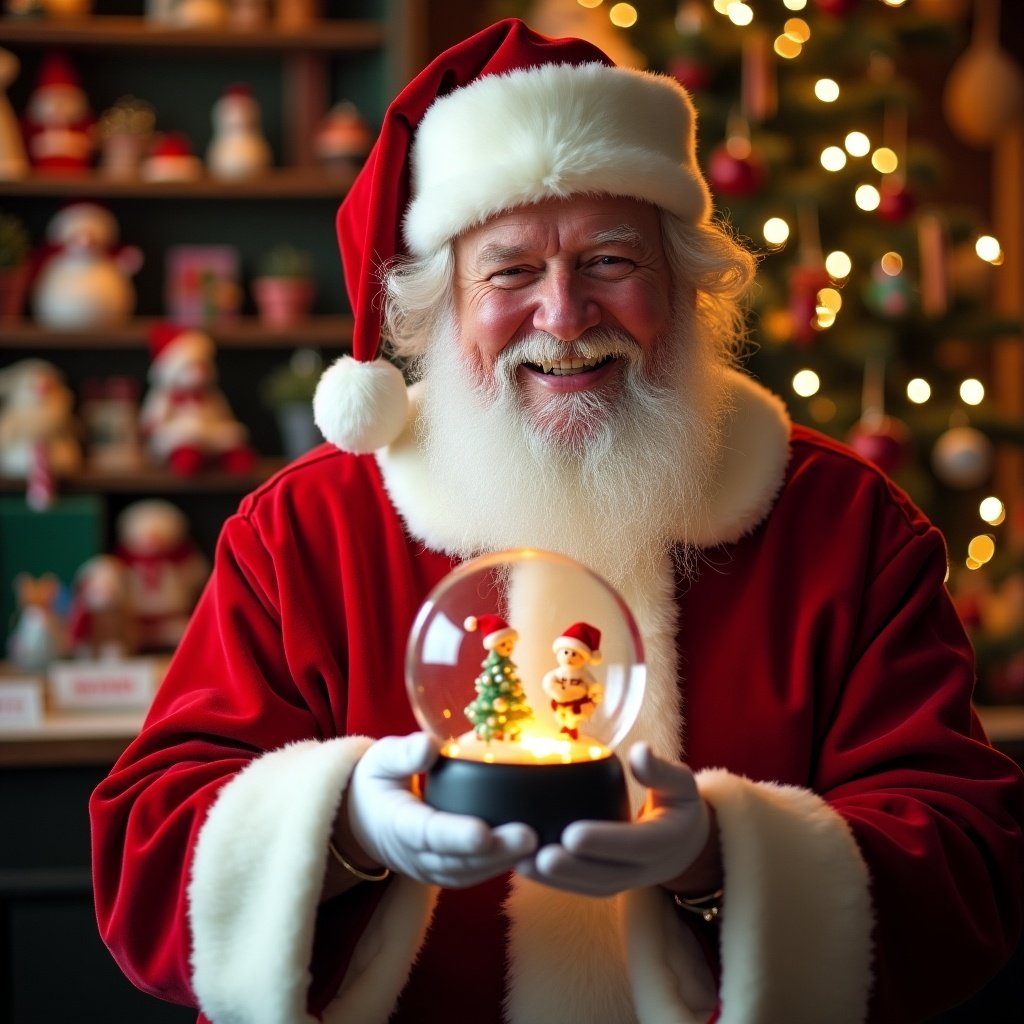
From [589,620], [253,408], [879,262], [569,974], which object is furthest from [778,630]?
[253,408]

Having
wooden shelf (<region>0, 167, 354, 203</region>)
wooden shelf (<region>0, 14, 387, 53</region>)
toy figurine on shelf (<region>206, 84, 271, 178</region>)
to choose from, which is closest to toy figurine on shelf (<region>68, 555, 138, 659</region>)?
wooden shelf (<region>0, 167, 354, 203</region>)

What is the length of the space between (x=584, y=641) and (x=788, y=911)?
0.32 metres

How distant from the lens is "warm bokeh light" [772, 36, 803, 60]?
10.8 feet

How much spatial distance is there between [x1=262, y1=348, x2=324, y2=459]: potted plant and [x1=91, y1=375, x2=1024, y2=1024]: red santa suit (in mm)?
1758

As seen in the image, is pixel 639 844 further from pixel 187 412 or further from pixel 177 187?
pixel 177 187

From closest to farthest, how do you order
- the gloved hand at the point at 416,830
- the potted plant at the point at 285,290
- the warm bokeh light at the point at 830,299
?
the gloved hand at the point at 416,830
the warm bokeh light at the point at 830,299
the potted plant at the point at 285,290

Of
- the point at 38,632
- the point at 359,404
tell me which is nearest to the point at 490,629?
the point at 359,404

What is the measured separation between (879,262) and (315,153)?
61.3 inches

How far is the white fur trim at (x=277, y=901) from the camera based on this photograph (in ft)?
4.06

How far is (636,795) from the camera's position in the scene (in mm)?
1416

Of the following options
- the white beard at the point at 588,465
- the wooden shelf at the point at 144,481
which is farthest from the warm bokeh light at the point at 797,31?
the white beard at the point at 588,465

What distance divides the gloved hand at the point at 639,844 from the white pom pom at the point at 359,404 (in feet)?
2.00

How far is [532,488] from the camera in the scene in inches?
62.1

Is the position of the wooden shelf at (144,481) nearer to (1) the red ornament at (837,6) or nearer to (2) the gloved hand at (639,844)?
(1) the red ornament at (837,6)
